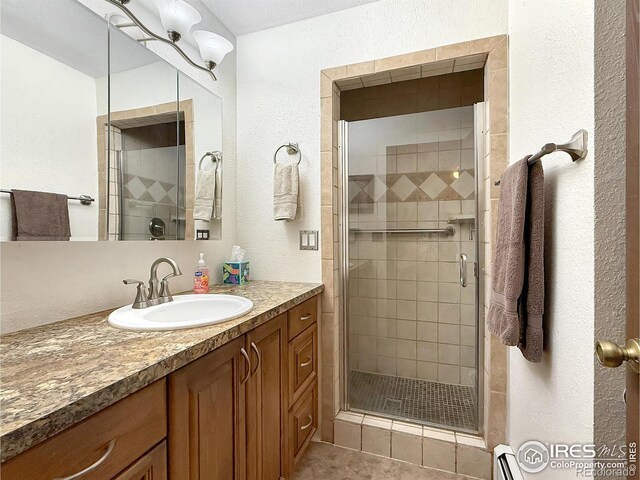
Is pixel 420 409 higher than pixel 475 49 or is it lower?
lower

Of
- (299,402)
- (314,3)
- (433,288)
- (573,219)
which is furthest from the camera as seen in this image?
(433,288)

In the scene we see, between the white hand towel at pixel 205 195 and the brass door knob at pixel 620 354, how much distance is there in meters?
1.51

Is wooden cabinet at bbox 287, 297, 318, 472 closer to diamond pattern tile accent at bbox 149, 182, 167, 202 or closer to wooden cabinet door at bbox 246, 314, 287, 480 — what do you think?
wooden cabinet door at bbox 246, 314, 287, 480

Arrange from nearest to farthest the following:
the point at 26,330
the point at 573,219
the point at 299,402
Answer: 1. the point at 573,219
2. the point at 26,330
3. the point at 299,402

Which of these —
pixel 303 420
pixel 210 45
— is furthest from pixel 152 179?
pixel 303 420

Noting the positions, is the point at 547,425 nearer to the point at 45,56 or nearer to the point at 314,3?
the point at 45,56

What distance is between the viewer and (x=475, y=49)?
142cm

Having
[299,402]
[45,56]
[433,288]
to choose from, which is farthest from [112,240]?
[433,288]

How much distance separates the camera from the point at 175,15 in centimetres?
120

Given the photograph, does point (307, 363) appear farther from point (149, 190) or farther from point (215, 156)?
point (215, 156)

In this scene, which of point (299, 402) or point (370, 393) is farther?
point (370, 393)

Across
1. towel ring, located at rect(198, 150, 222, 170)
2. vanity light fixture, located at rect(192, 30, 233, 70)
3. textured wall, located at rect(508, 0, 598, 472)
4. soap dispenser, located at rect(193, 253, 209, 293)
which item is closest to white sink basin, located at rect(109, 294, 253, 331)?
soap dispenser, located at rect(193, 253, 209, 293)

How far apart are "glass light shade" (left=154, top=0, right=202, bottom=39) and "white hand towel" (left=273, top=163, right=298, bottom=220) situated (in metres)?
0.73

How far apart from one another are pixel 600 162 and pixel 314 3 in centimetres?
160
